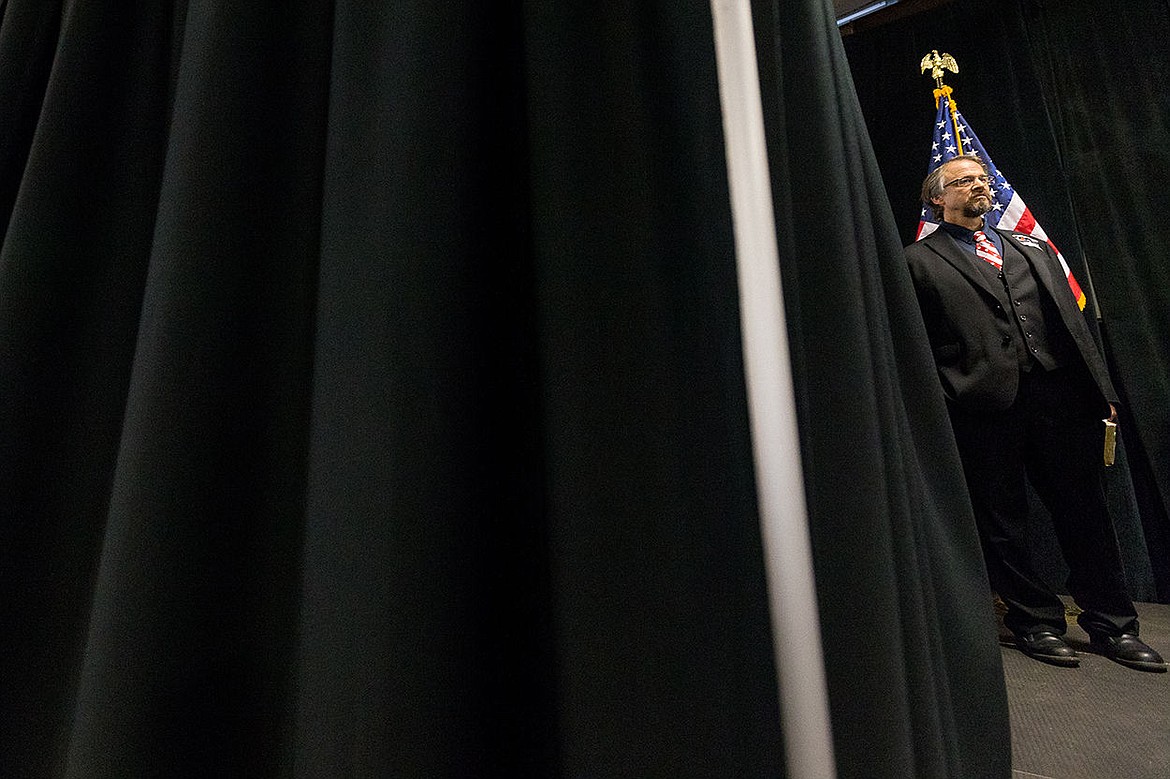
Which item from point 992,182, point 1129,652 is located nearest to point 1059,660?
point 1129,652

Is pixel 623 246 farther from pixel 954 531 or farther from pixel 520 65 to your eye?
pixel 954 531

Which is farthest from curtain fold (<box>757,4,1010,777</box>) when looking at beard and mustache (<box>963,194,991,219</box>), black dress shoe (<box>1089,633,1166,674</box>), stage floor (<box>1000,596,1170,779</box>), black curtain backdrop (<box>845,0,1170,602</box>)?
black curtain backdrop (<box>845,0,1170,602</box>)

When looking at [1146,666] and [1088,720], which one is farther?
[1146,666]

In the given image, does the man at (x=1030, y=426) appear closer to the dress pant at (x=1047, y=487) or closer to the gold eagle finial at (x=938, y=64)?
the dress pant at (x=1047, y=487)

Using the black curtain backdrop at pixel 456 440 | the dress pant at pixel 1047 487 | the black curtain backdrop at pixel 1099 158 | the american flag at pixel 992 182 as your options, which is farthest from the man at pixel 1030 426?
the black curtain backdrop at pixel 456 440

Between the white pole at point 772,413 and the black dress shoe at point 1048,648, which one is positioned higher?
the white pole at point 772,413

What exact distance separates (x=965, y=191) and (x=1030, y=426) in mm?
580

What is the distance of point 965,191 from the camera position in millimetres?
1488

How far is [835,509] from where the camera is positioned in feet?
0.92

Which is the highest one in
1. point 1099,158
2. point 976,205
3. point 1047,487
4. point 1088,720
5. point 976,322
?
point 1099,158

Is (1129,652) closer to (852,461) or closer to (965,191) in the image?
(965,191)

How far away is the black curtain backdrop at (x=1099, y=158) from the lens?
221 cm

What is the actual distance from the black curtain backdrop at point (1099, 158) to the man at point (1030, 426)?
1.10 meters

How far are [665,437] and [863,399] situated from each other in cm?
10
